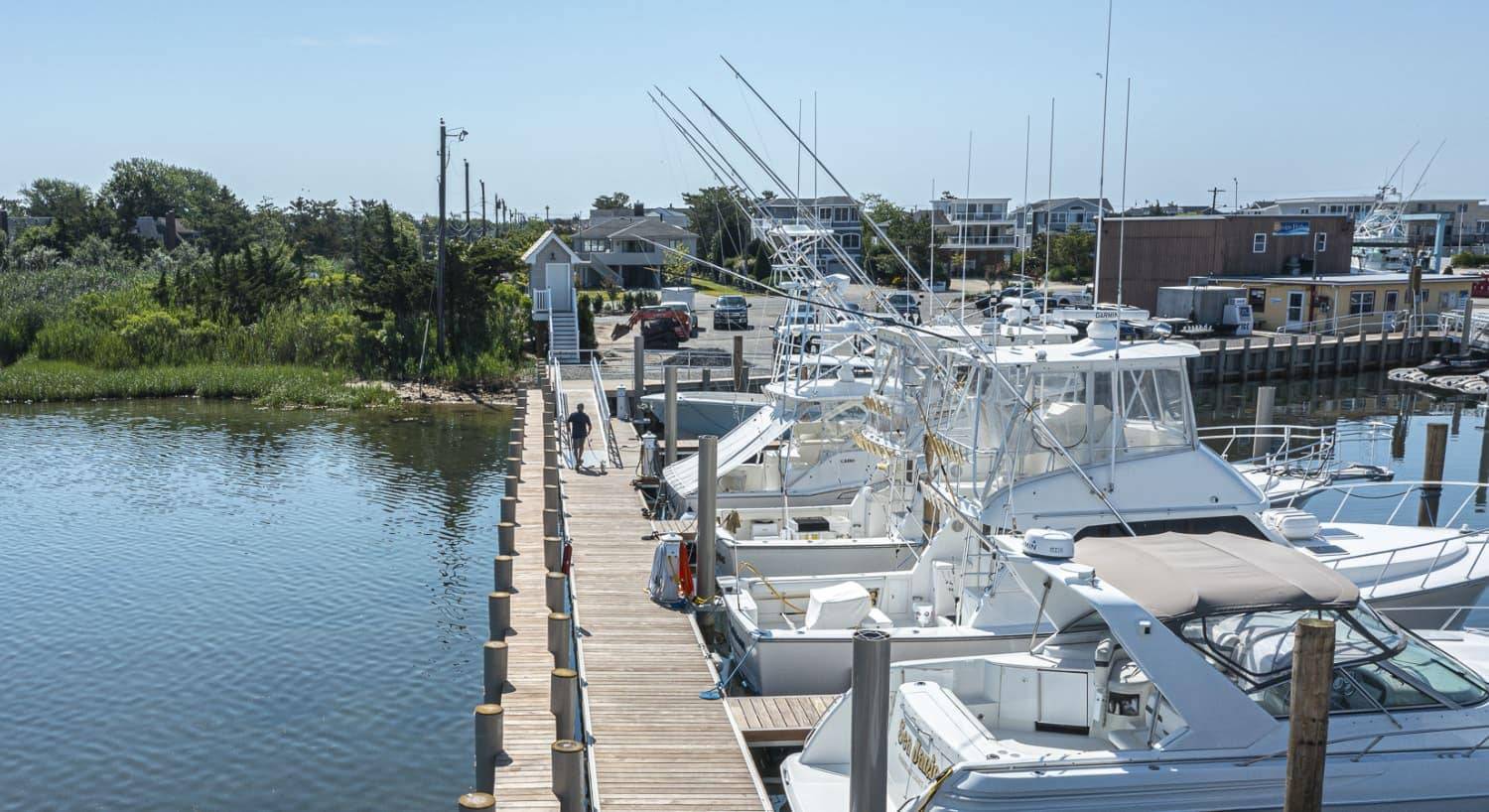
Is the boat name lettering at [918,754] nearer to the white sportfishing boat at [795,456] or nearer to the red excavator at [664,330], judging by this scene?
the white sportfishing boat at [795,456]

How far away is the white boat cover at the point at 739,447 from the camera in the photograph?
21.0 m

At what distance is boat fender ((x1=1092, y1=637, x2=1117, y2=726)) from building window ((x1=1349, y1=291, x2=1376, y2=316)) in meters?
43.8

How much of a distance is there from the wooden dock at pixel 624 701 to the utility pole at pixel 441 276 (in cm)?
2270

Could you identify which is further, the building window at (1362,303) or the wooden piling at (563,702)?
the building window at (1362,303)

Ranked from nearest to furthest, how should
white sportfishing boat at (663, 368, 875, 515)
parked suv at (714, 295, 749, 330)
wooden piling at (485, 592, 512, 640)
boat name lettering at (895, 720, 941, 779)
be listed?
boat name lettering at (895, 720, 941, 779), wooden piling at (485, 592, 512, 640), white sportfishing boat at (663, 368, 875, 515), parked suv at (714, 295, 749, 330)

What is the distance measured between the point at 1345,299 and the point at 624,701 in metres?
44.6

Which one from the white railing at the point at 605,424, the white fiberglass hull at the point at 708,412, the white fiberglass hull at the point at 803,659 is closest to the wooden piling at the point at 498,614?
the white fiberglass hull at the point at 803,659

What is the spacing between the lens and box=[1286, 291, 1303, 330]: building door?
1945 inches

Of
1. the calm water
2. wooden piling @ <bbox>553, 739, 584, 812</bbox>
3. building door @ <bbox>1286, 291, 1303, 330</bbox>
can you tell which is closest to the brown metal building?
building door @ <bbox>1286, 291, 1303, 330</bbox>

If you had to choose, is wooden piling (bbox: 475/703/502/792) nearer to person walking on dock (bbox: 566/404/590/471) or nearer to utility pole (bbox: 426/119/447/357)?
person walking on dock (bbox: 566/404/590/471)

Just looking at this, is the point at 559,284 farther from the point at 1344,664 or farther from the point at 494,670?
the point at 1344,664

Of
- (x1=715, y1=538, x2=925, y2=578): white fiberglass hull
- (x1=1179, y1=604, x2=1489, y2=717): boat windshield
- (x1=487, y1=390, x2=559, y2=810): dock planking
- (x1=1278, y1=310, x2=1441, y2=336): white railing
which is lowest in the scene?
(x1=487, y1=390, x2=559, y2=810): dock planking

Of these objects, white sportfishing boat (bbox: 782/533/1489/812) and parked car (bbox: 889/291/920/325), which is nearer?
white sportfishing boat (bbox: 782/533/1489/812)

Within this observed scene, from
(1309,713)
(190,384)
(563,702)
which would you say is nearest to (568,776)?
(563,702)
